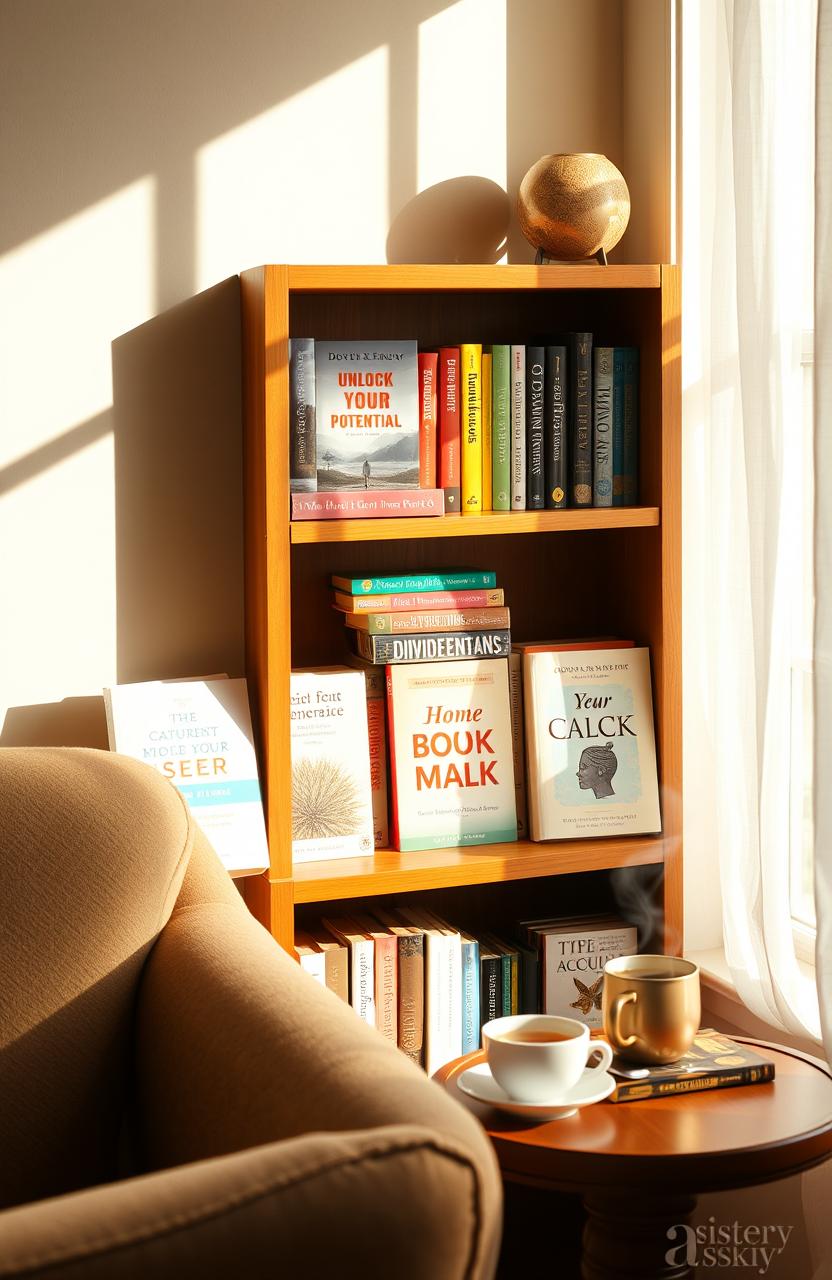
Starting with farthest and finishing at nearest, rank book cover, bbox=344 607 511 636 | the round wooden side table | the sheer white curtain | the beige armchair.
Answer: book cover, bbox=344 607 511 636
the sheer white curtain
the round wooden side table
the beige armchair

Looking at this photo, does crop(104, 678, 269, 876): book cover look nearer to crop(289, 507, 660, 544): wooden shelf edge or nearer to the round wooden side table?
crop(289, 507, 660, 544): wooden shelf edge

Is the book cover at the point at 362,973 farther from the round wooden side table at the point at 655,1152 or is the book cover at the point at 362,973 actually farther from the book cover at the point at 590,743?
the round wooden side table at the point at 655,1152

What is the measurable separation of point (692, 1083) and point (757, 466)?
79 centimetres

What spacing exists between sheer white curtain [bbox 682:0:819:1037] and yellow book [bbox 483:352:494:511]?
320mm

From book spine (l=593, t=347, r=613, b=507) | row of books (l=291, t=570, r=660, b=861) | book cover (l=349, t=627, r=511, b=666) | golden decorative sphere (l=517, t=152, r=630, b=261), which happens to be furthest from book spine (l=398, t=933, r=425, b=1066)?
golden decorative sphere (l=517, t=152, r=630, b=261)

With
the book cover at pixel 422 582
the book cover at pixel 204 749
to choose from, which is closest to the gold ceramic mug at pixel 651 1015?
the book cover at pixel 204 749

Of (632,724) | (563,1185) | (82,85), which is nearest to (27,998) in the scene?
(563,1185)

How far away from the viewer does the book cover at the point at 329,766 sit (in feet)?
5.97

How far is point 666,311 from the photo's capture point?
6.19 feet

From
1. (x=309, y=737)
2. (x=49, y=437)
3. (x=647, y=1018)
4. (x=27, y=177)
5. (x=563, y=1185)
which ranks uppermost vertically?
(x=27, y=177)

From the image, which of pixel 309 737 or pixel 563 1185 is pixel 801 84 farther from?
→ pixel 563 1185

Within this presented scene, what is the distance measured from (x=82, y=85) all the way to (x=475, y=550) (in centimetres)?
91

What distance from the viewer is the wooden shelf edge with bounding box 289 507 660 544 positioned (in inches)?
69.0

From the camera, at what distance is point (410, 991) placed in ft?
6.14
